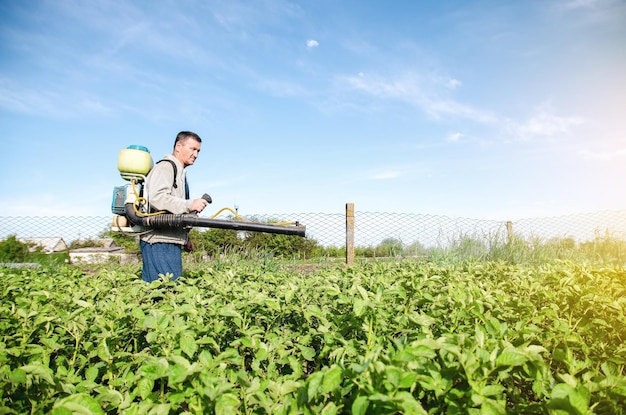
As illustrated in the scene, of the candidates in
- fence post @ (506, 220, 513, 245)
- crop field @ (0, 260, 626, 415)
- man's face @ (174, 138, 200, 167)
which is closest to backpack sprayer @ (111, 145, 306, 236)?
man's face @ (174, 138, 200, 167)

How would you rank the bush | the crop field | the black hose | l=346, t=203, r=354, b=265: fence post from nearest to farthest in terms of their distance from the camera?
the crop field, the black hose, l=346, t=203, r=354, b=265: fence post, the bush

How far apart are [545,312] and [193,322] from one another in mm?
1794

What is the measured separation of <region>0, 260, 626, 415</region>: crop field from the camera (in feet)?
4.02

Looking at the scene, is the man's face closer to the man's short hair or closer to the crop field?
the man's short hair

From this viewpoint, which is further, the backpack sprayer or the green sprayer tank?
the green sprayer tank

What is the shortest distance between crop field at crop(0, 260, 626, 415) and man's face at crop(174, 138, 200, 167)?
1.68 metres

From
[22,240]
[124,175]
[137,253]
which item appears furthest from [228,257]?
[137,253]

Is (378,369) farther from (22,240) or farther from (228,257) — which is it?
(22,240)

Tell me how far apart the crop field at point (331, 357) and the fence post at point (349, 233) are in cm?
479

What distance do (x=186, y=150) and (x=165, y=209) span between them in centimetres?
69

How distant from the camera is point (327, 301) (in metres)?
2.87

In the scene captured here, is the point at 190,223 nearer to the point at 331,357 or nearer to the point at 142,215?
the point at 142,215

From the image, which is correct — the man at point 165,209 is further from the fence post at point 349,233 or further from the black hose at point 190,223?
the fence post at point 349,233

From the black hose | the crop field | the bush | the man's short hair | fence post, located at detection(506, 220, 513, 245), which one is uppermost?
the man's short hair
